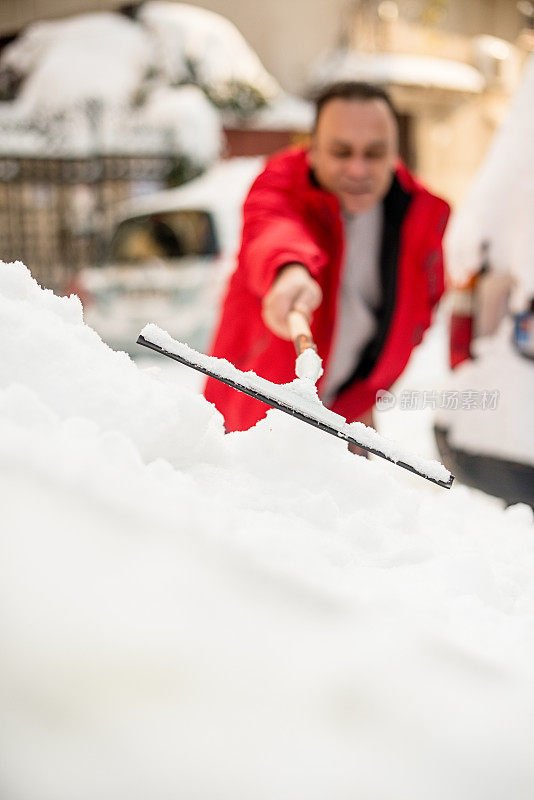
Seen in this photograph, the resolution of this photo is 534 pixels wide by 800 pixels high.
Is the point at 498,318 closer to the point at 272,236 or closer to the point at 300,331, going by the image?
the point at 272,236

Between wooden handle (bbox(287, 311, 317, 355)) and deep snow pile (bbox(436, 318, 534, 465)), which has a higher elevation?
deep snow pile (bbox(436, 318, 534, 465))

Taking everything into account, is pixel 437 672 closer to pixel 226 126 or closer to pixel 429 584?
pixel 429 584

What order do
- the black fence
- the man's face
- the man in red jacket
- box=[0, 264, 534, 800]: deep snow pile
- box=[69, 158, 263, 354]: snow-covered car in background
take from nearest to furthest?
box=[0, 264, 534, 800]: deep snow pile → the man in red jacket → the man's face → box=[69, 158, 263, 354]: snow-covered car in background → the black fence

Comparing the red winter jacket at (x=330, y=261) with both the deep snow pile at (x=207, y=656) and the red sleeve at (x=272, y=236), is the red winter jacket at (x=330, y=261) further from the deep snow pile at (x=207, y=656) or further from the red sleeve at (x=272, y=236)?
the deep snow pile at (x=207, y=656)

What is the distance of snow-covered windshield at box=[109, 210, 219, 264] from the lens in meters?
5.27

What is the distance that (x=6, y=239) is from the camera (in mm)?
9727

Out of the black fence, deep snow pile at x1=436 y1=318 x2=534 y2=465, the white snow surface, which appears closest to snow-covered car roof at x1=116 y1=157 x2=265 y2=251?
the white snow surface

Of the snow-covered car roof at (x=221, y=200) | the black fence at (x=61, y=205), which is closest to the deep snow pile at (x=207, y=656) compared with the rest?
the snow-covered car roof at (x=221, y=200)

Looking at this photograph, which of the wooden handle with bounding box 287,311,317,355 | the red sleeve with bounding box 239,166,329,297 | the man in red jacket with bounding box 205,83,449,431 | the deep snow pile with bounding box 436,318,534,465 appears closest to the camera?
the wooden handle with bounding box 287,311,317,355

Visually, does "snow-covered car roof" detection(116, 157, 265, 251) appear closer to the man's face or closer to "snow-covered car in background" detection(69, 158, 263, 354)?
"snow-covered car in background" detection(69, 158, 263, 354)

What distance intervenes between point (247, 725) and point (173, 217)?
17.5ft

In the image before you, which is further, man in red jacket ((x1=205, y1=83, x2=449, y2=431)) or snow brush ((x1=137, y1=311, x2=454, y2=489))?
man in red jacket ((x1=205, y1=83, x2=449, y2=431))

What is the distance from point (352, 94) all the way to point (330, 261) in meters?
0.39

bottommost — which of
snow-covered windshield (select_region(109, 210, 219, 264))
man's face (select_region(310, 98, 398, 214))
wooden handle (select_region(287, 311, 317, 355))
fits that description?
wooden handle (select_region(287, 311, 317, 355))
